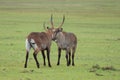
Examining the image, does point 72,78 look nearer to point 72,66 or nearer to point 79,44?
point 72,66

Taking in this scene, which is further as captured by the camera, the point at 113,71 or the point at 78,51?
the point at 78,51

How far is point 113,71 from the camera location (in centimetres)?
1644

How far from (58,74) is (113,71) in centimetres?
236

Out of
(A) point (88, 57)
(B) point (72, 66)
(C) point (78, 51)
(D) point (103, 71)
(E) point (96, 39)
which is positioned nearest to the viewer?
(D) point (103, 71)

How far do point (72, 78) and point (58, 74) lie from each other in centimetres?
95

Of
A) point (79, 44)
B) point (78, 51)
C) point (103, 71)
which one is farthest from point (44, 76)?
point (79, 44)

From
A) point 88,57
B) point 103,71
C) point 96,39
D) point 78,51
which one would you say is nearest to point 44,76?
point 103,71

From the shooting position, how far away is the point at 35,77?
14.4 metres

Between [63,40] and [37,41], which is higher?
[37,41]

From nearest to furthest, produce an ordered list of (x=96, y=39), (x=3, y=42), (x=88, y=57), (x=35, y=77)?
(x=35, y=77) → (x=88, y=57) → (x=3, y=42) → (x=96, y=39)

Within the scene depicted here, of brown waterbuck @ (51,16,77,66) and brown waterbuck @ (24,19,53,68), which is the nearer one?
brown waterbuck @ (24,19,53,68)

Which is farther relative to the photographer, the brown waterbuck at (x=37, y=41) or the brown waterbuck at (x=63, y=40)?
the brown waterbuck at (x=63, y=40)

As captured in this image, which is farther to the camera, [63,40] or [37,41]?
[63,40]

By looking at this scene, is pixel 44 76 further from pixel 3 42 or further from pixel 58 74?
pixel 3 42
